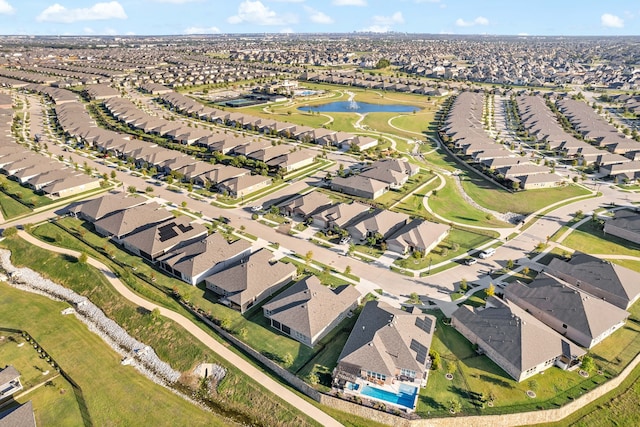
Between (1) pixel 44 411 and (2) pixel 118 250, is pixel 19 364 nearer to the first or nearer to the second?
(1) pixel 44 411

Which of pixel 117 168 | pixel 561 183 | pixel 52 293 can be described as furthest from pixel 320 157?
pixel 52 293

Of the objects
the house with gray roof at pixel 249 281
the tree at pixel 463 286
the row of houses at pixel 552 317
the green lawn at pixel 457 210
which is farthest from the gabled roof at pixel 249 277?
the green lawn at pixel 457 210

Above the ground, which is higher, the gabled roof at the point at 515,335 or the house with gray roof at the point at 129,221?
the gabled roof at the point at 515,335

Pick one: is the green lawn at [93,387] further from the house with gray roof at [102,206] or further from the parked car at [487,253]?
the parked car at [487,253]

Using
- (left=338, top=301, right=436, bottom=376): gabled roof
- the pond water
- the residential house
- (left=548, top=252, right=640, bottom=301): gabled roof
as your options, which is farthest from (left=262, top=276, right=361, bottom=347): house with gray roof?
the pond water

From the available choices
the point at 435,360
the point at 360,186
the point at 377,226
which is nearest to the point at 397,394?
the point at 435,360

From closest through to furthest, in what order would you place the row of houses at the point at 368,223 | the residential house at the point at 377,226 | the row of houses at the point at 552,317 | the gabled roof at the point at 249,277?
the row of houses at the point at 552,317, the gabled roof at the point at 249,277, the row of houses at the point at 368,223, the residential house at the point at 377,226

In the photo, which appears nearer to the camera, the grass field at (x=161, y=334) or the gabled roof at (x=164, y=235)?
the grass field at (x=161, y=334)
